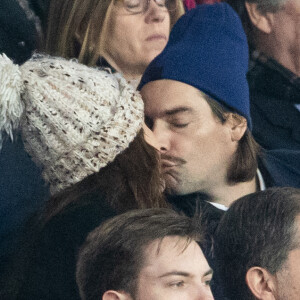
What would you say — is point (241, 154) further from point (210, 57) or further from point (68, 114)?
point (68, 114)

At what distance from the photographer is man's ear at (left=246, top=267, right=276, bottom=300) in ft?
4.07

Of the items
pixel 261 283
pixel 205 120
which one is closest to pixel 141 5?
pixel 205 120

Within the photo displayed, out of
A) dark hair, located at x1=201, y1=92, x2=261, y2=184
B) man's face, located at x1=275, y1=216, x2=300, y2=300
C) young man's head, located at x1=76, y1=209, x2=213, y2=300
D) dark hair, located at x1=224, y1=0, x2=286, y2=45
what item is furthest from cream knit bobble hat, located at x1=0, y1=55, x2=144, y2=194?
dark hair, located at x1=224, y1=0, x2=286, y2=45

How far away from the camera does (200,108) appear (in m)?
1.38

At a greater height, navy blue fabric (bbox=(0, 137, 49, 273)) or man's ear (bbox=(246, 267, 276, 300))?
navy blue fabric (bbox=(0, 137, 49, 273))

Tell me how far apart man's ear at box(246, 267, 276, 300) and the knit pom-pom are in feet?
1.61

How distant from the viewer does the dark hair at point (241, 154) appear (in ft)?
4.60

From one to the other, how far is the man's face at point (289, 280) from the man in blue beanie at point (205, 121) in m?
0.15

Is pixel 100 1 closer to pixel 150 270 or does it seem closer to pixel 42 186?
pixel 42 186

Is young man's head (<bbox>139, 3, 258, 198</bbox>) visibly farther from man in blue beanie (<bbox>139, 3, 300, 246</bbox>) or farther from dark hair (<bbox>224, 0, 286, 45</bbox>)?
dark hair (<bbox>224, 0, 286, 45</bbox>)

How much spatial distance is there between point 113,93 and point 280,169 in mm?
450

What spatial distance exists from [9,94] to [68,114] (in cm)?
10

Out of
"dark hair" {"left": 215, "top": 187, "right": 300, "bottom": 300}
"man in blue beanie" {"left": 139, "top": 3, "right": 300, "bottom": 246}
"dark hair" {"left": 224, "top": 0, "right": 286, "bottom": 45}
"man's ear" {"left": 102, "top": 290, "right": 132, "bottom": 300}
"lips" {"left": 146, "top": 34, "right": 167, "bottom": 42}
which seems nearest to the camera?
"man's ear" {"left": 102, "top": 290, "right": 132, "bottom": 300}

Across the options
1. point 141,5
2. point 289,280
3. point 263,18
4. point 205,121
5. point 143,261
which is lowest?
point 289,280
